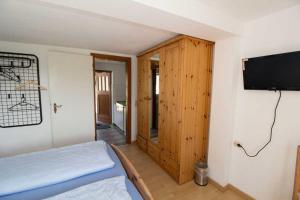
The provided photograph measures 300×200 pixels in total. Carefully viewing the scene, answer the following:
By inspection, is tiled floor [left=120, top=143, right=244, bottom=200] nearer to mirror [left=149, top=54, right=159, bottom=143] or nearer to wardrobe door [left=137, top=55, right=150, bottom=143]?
mirror [left=149, top=54, right=159, bottom=143]

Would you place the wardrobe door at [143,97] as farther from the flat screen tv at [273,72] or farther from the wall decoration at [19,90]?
the wall decoration at [19,90]

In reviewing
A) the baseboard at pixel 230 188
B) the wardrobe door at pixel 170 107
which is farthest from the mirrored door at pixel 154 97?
the baseboard at pixel 230 188

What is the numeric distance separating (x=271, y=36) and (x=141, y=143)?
9.11 feet

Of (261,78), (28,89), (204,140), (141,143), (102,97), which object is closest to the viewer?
(261,78)

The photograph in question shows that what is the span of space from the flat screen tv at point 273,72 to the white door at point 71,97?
2.63 meters

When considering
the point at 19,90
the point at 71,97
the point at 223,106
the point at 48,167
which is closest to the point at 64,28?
the point at 71,97

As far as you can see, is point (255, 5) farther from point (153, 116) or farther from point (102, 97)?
point (102, 97)

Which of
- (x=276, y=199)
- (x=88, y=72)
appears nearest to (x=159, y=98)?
(x=88, y=72)

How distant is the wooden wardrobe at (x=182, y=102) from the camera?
6.69ft

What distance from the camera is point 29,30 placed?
6.31 feet

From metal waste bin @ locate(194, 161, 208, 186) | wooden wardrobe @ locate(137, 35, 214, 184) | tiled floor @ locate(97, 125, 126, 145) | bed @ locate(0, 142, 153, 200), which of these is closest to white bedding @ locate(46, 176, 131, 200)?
bed @ locate(0, 142, 153, 200)

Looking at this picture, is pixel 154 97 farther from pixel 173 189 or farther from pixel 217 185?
pixel 217 185

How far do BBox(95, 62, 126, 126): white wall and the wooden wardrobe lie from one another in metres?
2.55

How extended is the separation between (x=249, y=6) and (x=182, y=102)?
1.23m
